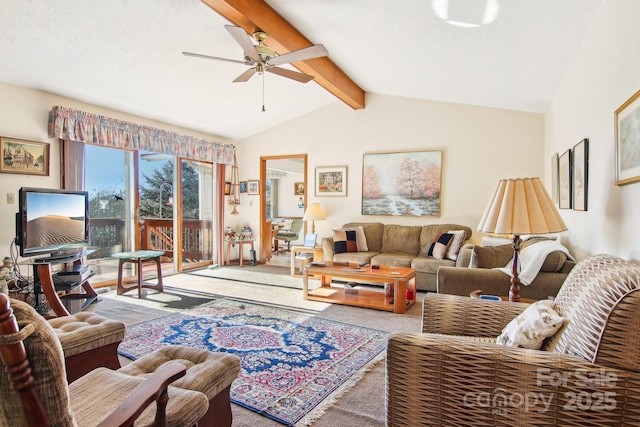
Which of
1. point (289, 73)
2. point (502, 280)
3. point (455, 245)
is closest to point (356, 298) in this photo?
point (455, 245)

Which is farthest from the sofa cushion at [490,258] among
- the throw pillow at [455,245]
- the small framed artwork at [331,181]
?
the small framed artwork at [331,181]

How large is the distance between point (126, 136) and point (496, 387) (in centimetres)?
516

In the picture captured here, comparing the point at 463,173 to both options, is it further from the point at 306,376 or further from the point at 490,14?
the point at 306,376

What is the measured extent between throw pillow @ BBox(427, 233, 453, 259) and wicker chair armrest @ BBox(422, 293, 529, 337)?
9.16 feet

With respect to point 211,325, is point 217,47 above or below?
above

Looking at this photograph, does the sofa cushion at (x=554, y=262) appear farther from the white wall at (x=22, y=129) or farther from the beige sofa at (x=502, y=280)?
the white wall at (x=22, y=129)

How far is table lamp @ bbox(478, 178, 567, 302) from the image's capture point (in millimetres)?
2002

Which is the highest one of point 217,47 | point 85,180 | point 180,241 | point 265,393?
point 217,47

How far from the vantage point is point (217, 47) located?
150 inches

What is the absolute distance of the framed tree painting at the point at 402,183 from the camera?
535 cm

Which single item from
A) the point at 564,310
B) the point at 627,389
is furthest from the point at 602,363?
the point at 564,310

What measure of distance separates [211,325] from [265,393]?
132 centimetres

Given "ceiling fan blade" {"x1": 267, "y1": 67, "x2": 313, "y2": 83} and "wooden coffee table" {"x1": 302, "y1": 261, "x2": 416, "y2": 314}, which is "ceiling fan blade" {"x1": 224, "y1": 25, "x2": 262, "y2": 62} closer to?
"ceiling fan blade" {"x1": 267, "y1": 67, "x2": 313, "y2": 83}

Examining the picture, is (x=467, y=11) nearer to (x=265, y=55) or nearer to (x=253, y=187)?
(x=265, y=55)
